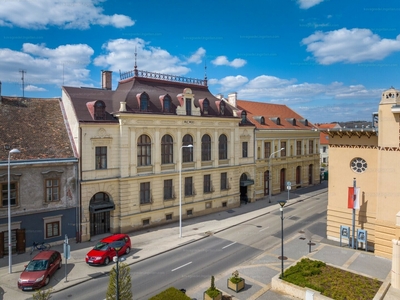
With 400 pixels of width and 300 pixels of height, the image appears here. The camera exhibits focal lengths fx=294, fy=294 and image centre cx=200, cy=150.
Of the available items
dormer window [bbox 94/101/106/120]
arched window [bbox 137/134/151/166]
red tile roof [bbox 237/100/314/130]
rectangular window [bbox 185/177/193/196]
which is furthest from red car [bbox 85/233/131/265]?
red tile roof [bbox 237/100/314/130]

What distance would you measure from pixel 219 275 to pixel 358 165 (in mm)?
14024

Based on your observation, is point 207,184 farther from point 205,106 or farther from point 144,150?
point 144,150

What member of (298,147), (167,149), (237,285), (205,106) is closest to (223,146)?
(205,106)

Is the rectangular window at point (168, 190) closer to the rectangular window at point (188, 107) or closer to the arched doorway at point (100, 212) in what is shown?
the arched doorway at point (100, 212)

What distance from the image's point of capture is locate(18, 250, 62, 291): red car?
1702cm

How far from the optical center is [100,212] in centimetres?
2588

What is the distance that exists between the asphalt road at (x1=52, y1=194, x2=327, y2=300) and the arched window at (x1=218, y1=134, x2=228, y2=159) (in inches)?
334

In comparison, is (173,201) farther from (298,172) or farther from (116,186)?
(298,172)

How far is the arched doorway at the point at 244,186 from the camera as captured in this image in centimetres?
3762

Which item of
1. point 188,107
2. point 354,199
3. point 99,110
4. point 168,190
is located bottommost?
point 168,190

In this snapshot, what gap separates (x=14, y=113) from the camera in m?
25.5

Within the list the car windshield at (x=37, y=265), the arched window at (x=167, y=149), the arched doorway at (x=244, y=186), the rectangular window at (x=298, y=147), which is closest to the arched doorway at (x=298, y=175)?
the rectangular window at (x=298, y=147)

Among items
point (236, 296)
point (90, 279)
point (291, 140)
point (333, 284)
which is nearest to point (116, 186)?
point (90, 279)

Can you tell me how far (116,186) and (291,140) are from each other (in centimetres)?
2911
